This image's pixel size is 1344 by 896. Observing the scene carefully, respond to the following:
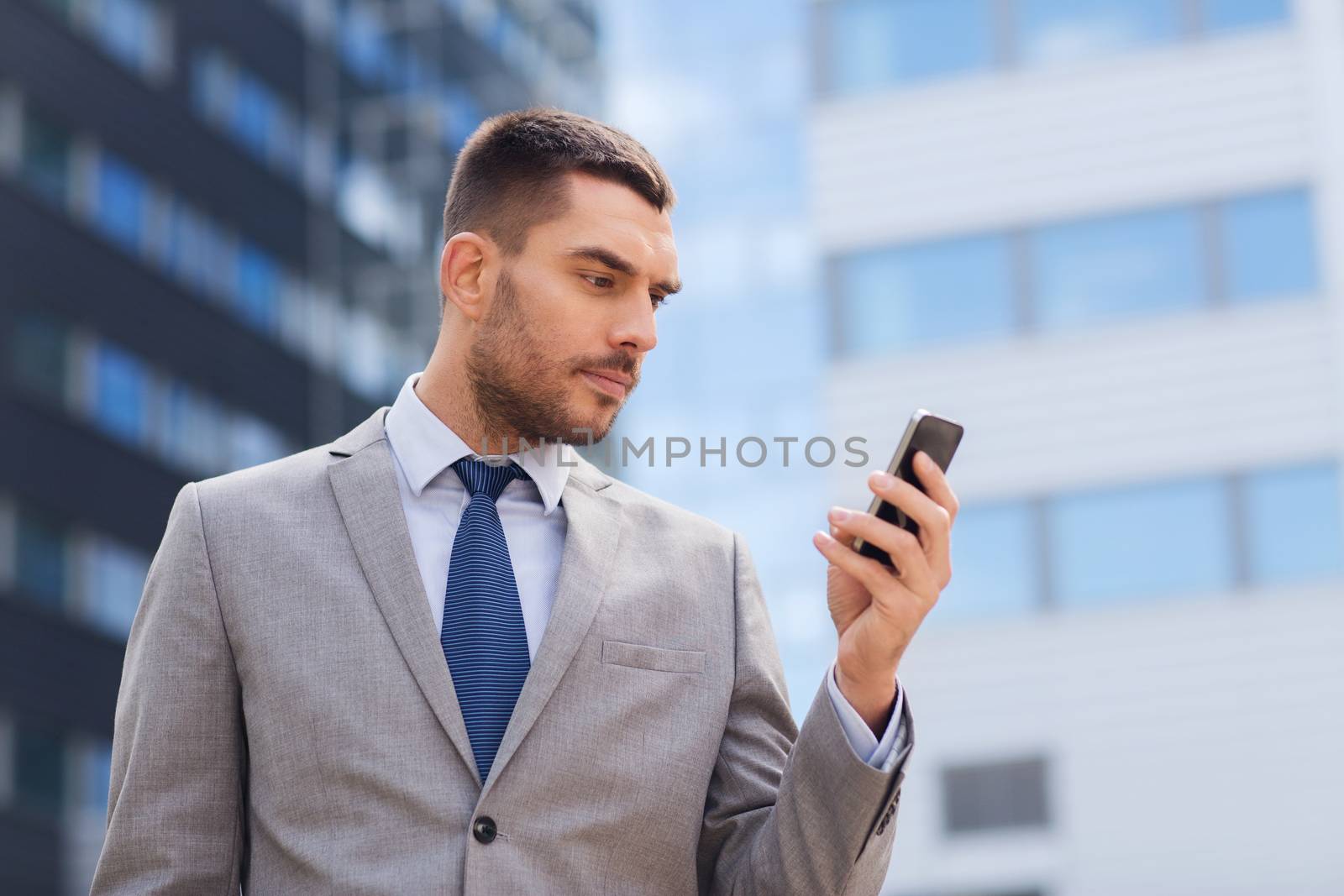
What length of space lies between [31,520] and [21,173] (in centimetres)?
449

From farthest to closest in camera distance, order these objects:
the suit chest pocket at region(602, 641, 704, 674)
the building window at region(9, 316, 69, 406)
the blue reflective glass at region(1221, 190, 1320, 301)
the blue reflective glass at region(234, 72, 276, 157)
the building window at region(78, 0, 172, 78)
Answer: the blue reflective glass at region(234, 72, 276, 157) < the building window at region(78, 0, 172, 78) < the building window at region(9, 316, 69, 406) < the blue reflective glass at region(1221, 190, 1320, 301) < the suit chest pocket at region(602, 641, 704, 674)

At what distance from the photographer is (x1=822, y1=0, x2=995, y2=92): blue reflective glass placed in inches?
637

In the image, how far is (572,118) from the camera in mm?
3096

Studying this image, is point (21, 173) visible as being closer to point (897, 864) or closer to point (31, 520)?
point (31, 520)

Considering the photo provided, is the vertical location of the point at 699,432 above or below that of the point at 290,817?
above

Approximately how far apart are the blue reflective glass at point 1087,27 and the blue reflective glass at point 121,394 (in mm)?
13476

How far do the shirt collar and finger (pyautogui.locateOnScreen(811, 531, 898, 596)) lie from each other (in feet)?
2.28

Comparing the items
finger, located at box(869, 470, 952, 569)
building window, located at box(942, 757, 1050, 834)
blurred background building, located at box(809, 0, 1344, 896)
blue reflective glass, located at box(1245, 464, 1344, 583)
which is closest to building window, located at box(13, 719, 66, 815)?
blurred background building, located at box(809, 0, 1344, 896)

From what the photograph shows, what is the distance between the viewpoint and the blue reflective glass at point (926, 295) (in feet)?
51.8

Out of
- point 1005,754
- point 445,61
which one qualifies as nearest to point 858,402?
point 1005,754

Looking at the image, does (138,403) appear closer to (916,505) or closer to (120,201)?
(120,201)

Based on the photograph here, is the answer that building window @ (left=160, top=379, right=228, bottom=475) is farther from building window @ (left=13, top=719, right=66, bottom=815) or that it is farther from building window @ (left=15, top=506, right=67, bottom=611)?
building window @ (left=13, top=719, right=66, bottom=815)

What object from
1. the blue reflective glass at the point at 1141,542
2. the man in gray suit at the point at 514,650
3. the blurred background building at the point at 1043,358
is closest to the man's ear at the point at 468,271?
the man in gray suit at the point at 514,650

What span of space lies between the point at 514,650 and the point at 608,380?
0.47 meters
